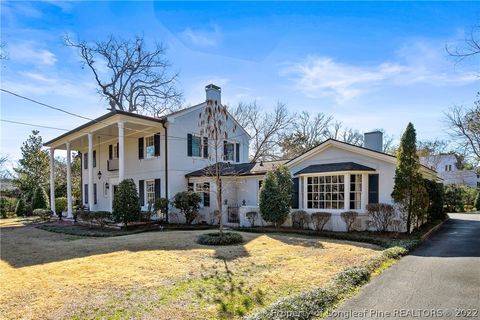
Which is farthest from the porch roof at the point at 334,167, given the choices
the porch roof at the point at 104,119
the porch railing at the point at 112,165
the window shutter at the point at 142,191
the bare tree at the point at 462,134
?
the bare tree at the point at 462,134

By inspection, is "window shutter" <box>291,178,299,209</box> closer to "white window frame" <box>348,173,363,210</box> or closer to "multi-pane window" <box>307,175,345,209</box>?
"multi-pane window" <box>307,175,345,209</box>

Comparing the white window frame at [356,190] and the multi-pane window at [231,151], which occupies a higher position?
the multi-pane window at [231,151]

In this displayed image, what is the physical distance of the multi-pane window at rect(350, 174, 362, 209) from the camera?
13.1 metres

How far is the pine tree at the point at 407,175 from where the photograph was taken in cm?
1145

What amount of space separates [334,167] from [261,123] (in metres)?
21.1

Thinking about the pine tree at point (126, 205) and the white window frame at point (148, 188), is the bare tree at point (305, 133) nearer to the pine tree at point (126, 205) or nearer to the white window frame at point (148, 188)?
the white window frame at point (148, 188)

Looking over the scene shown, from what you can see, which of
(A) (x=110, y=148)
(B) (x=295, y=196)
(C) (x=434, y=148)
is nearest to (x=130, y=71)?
(A) (x=110, y=148)

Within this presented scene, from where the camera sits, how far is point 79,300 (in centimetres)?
500

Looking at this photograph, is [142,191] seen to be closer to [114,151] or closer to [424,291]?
[114,151]

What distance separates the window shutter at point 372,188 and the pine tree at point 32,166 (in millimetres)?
29886

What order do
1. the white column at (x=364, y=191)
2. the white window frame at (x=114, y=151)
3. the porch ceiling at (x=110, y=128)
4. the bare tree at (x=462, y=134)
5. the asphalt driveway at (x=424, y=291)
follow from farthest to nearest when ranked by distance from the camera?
1. the bare tree at (x=462, y=134)
2. the white window frame at (x=114, y=151)
3. the porch ceiling at (x=110, y=128)
4. the white column at (x=364, y=191)
5. the asphalt driveway at (x=424, y=291)

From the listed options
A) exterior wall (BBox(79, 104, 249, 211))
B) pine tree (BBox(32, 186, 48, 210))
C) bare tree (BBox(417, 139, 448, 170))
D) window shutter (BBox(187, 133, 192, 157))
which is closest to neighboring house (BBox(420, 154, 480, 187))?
bare tree (BBox(417, 139, 448, 170))

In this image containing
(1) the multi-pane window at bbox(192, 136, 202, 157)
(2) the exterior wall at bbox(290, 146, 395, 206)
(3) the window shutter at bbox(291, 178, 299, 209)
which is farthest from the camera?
(1) the multi-pane window at bbox(192, 136, 202, 157)

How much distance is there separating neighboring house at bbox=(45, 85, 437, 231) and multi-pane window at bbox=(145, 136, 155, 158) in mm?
49
